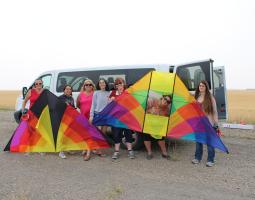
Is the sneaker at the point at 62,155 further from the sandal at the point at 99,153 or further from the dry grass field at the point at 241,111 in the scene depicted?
the dry grass field at the point at 241,111

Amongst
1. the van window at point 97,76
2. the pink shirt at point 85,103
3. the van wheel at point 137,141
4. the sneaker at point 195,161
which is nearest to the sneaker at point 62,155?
the pink shirt at point 85,103

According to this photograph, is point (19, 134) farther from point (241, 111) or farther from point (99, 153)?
point (241, 111)

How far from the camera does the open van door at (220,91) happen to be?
992cm

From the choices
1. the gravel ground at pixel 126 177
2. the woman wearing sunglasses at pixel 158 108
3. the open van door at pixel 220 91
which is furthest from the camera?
the open van door at pixel 220 91

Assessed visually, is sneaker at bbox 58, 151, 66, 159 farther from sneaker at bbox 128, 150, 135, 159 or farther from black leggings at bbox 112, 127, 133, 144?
sneaker at bbox 128, 150, 135, 159

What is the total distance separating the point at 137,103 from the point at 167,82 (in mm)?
789

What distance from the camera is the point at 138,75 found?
9742mm

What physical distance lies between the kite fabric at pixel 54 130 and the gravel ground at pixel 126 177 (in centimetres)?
25

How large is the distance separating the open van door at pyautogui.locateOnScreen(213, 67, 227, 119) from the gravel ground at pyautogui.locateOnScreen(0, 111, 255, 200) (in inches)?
49.6

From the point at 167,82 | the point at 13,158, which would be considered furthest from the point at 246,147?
the point at 13,158

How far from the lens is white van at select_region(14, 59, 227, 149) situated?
9219 millimetres

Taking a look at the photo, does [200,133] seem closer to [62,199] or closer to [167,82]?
[167,82]

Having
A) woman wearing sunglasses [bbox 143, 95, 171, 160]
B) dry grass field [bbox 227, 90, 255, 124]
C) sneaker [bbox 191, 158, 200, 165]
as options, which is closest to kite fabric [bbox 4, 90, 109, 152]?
woman wearing sunglasses [bbox 143, 95, 171, 160]

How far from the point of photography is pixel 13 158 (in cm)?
827
